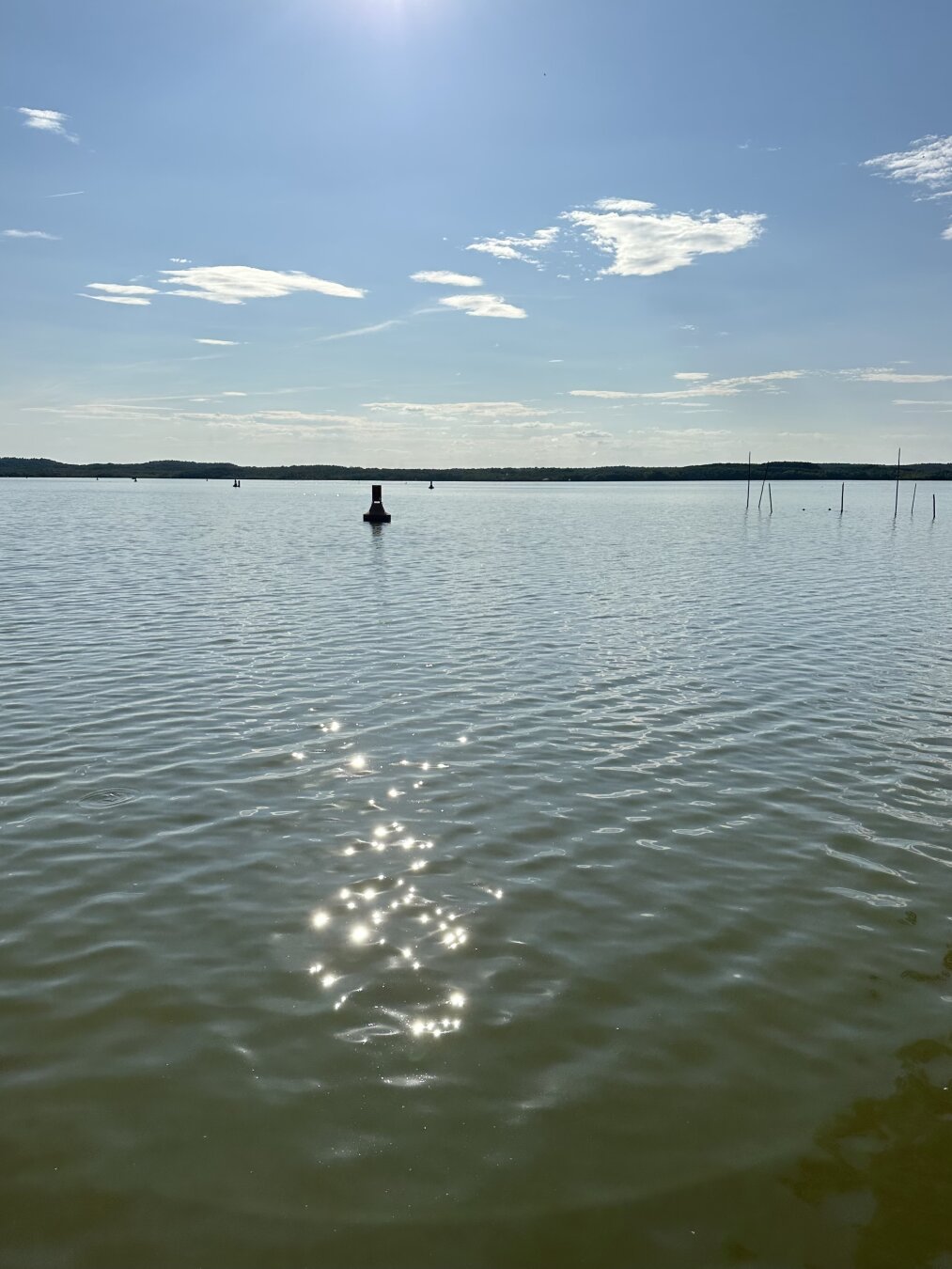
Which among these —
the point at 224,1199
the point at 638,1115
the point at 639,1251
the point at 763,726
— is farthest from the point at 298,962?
the point at 763,726

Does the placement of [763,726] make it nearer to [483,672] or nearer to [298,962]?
[483,672]

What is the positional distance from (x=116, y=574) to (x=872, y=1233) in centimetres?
3270

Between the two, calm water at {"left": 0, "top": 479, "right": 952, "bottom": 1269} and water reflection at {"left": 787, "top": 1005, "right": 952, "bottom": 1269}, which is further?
calm water at {"left": 0, "top": 479, "right": 952, "bottom": 1269}

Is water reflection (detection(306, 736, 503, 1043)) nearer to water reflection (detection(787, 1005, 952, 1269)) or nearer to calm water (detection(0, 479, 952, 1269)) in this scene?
calm water (detection(0, 479, 952, 1269))

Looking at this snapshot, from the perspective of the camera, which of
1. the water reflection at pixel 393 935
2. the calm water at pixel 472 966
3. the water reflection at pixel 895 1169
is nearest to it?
the water reflection at pixel 895 1169

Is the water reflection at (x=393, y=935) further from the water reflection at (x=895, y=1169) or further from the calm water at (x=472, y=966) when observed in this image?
the water reflection at (x=895, y=1169)

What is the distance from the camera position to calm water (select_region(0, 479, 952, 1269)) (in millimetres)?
4727

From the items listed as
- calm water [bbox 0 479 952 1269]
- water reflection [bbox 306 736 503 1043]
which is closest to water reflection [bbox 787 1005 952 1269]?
calm water [bbox 0 479 952 1269]

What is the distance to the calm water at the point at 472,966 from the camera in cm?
473

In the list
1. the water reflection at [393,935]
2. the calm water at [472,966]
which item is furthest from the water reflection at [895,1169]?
the water reflection at [393,935]

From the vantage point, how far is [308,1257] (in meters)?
4.39

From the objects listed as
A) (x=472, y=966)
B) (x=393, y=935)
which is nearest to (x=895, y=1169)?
(x=472, y=966)

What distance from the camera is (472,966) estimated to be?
7043 mm

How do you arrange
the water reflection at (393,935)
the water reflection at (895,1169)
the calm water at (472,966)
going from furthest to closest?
the water reflection at (393,935)
the calm water at (472,966)
the water reflection at (895,1169)
